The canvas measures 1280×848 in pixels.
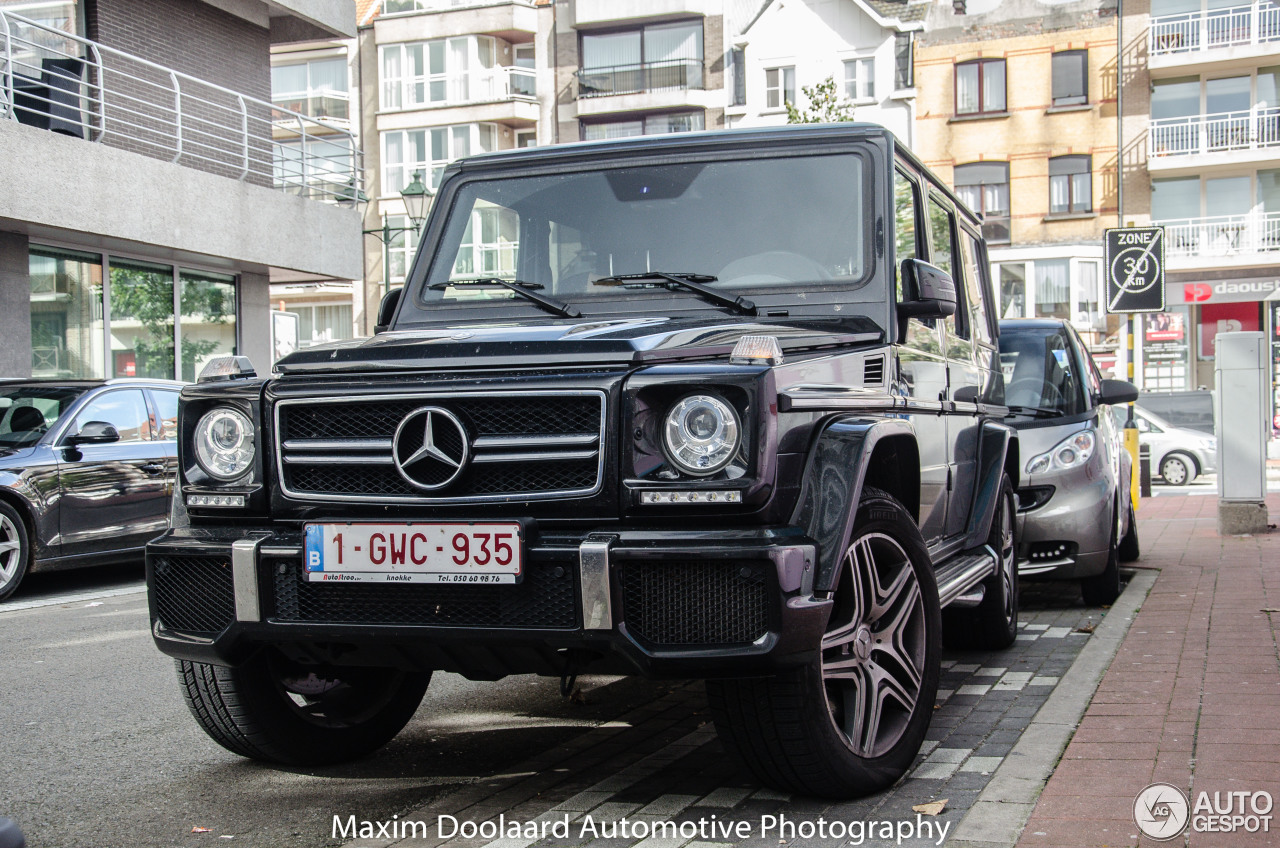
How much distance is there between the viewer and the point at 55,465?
32.6 feet

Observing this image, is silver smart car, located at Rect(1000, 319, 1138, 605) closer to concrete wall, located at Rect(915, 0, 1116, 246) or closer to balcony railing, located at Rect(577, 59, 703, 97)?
concrete wall, located at Rect(915, 0, 1116, 246)

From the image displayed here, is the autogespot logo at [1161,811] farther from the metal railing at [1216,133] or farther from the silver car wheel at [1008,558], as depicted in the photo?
the metal railing at [1216,133]

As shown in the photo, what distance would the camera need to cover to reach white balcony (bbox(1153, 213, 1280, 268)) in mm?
36781

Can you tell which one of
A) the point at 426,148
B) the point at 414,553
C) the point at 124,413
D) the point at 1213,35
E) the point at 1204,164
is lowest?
the point at 414,553

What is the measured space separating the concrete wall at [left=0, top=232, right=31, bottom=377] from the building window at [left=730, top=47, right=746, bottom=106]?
1228 inches

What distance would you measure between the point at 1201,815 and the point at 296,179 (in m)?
20.0

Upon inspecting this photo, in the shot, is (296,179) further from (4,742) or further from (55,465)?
(4,742)

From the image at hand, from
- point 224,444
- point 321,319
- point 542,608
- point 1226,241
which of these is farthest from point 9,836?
point 321,319

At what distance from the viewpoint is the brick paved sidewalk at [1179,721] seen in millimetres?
3562

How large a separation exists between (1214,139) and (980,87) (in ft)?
22.7

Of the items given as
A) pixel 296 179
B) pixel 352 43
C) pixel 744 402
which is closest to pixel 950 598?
pixel 744 402

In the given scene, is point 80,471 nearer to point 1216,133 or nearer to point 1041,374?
point 1041,374

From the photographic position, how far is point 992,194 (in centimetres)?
4012

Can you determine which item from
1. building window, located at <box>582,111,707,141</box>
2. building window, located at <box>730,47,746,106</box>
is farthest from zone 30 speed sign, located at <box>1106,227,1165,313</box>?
building window, located at <box>730,47,746,106</box>
